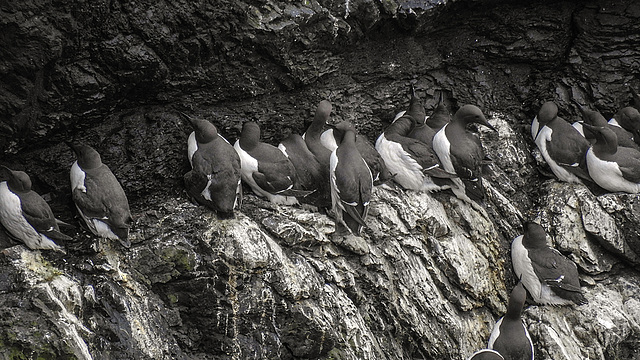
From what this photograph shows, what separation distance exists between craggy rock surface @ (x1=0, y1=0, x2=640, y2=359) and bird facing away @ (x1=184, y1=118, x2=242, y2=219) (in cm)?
17

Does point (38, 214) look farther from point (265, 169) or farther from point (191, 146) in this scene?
point (265, 169)

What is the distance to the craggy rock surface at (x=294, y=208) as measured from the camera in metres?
6.63

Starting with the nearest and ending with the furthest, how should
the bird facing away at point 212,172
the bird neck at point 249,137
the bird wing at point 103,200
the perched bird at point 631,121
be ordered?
the bird wing at point 103,200, the bird facing away at point 212,172, the bird neck at point 249,137, the perched bird at point 631,121

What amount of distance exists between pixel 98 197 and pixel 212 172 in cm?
106

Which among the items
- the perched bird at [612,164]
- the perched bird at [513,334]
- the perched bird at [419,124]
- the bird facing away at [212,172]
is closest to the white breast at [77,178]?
the bird facing away at [212,172]

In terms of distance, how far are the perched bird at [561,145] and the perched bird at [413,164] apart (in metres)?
1.61

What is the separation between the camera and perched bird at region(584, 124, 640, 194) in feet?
29.2

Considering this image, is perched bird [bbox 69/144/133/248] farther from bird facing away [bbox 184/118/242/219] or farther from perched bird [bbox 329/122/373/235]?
perched bird [bbox 329/122/373/235]

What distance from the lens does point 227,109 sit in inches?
320

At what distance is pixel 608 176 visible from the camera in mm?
8945

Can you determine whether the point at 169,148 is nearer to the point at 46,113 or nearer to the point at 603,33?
the point at 46,113

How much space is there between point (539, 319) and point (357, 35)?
148 inches

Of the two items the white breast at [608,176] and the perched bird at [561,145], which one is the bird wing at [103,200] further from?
the white breast at [608,176]

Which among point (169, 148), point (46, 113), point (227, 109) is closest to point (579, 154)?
point (227, 109)
